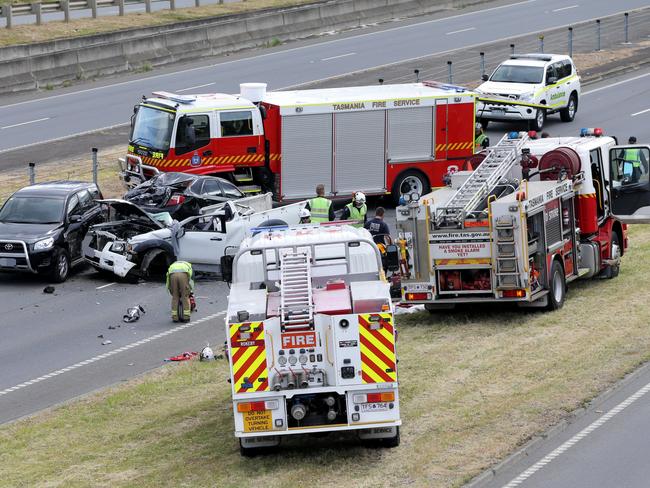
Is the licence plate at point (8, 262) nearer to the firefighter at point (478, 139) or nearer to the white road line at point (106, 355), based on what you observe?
the white road line at point (106, 355)

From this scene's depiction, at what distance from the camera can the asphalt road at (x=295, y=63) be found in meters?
39.0

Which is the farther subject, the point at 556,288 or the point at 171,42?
the point at 171,42

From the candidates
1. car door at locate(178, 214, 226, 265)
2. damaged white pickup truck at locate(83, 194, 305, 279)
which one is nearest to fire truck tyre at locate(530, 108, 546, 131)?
damaged white pickup truck at locate(83, 194, 305, 279)

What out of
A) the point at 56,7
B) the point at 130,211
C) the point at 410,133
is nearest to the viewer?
the point at 130,211

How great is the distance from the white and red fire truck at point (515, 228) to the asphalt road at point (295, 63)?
16.9m

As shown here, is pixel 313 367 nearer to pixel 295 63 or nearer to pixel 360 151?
pixel 360 151

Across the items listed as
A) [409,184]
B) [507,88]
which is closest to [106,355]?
[409,184]

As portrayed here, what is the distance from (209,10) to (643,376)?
3997 cm

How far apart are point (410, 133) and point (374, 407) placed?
16.9m

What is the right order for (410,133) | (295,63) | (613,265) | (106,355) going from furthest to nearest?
(295,63) < (410,133) < (613,265) < (106,355)

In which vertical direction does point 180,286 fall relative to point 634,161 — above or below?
below

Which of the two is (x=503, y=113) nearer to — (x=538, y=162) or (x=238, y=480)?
(x=538, y=162)

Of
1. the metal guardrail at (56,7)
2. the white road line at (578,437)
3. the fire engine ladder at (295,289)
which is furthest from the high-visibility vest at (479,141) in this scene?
the metal guardrail at (56,7)

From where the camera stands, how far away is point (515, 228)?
18.9m
